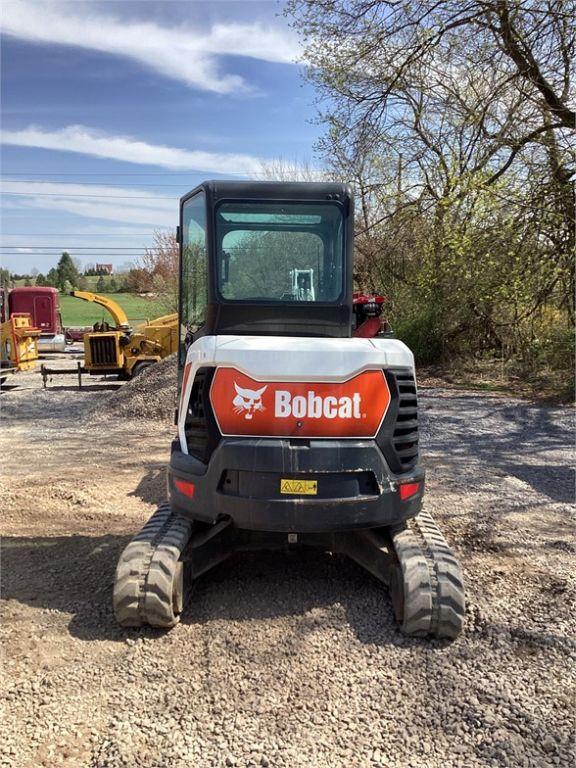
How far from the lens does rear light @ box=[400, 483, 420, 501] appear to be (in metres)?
3.41

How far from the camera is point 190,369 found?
11.6 ft

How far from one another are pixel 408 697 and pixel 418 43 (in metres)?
10.3

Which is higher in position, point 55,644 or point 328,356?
point 328,356

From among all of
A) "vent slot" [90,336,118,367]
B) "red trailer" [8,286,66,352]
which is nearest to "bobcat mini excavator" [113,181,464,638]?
"vent slot" [90,336,118,367]

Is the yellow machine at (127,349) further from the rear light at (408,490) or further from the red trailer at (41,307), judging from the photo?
the rear light at (408,490)

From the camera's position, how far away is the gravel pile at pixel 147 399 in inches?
385

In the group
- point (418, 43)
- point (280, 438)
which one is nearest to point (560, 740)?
point (280, 438)

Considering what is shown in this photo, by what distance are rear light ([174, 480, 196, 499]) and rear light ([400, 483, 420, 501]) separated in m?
1.13

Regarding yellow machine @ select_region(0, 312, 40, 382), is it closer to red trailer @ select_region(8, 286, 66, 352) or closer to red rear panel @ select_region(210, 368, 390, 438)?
red trailer @ select_region(8, 286, 66, 352)

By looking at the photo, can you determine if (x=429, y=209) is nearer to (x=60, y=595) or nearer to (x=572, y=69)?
(x=572, y=69)

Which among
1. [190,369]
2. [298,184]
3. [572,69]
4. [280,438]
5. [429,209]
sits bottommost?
[280,438]

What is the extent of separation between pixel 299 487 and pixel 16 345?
15.1 metres

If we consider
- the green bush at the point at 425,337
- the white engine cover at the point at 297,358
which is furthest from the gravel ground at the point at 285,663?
the green bush at the point at 425,337

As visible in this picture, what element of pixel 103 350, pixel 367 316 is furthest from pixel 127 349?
pixel 367 316
